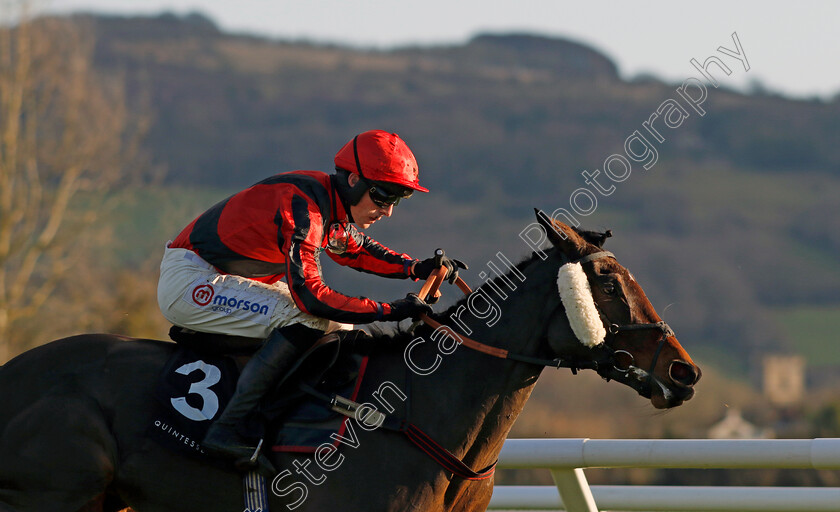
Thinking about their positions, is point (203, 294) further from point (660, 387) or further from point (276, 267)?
point (660, 387)

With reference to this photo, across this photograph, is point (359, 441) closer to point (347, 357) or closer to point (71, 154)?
point (347, 357)

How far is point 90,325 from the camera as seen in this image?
931 inches

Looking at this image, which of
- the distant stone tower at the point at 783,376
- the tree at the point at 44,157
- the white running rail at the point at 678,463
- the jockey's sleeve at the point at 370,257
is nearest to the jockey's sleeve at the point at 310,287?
the jockey's sleeve at the point at 370,257

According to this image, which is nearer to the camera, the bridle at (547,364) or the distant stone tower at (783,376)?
the bridle at (547,364)

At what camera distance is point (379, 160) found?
478 cm

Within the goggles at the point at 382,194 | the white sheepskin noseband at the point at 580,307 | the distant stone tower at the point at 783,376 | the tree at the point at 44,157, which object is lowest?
the distant stone tower at the point at 783,376

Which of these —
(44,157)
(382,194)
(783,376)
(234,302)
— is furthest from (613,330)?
(783,376)

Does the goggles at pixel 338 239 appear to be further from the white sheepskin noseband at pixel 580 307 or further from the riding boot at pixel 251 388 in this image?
the white sheepskin noseband at pixel 580 307

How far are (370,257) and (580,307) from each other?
1461 millimetres

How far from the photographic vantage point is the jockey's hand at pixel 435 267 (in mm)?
5145

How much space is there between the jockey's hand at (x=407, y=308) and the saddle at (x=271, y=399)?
0.28m

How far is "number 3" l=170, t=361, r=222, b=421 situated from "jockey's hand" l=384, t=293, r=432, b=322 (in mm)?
809

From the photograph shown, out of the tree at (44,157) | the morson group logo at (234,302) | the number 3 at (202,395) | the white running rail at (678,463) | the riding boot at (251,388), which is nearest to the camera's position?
the riding boot at (251,388)

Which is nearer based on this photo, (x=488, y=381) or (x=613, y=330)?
(x=613, y=330)
